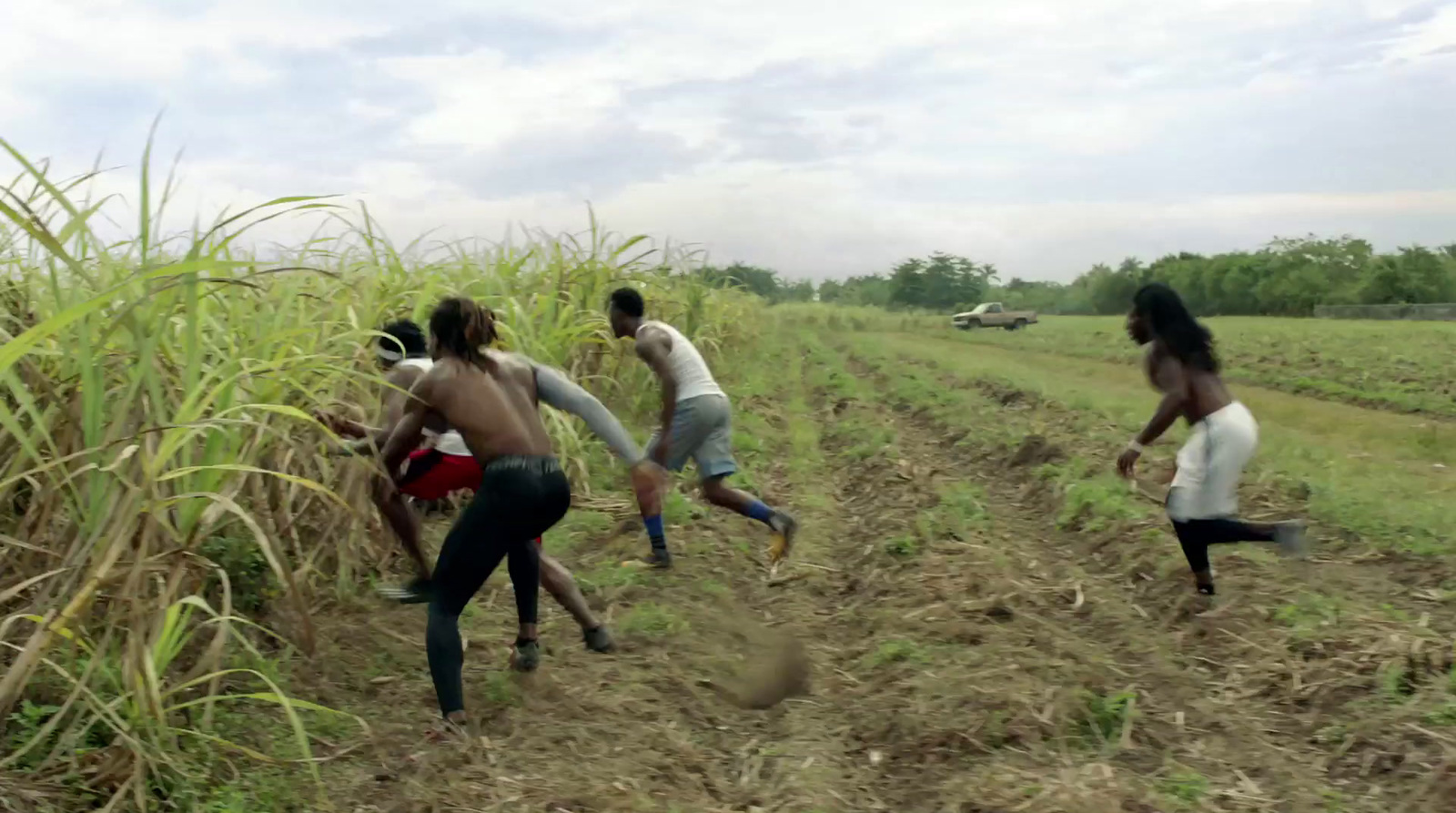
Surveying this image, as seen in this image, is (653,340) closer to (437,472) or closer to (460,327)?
(437,472)

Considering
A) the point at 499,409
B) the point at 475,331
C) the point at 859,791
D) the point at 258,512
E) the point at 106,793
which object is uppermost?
the point at 475,331

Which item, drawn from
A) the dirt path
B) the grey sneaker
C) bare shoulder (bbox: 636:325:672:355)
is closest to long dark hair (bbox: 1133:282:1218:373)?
the dirt path

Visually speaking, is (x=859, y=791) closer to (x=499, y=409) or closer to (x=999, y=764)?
(x=999, y=764)

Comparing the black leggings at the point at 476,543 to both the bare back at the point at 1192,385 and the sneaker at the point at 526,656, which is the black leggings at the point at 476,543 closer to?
the sneaker at the point at 526,656

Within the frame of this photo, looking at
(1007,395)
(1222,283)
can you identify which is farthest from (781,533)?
(1222,283)

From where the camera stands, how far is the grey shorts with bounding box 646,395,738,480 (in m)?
5.64

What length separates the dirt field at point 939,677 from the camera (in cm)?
329

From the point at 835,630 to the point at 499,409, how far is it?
2176 millimetres

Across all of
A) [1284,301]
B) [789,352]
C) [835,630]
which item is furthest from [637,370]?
[1284,301]

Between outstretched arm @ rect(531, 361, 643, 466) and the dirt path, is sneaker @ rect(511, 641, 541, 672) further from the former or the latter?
the dirt path

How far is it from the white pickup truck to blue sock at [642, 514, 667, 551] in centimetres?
3591

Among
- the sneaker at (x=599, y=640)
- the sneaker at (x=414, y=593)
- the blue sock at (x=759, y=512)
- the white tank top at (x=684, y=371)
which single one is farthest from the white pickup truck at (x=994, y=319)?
the sneaker at (x=414, y=593)

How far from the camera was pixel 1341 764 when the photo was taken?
3.46m

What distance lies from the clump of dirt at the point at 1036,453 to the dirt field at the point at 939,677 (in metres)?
1.41
